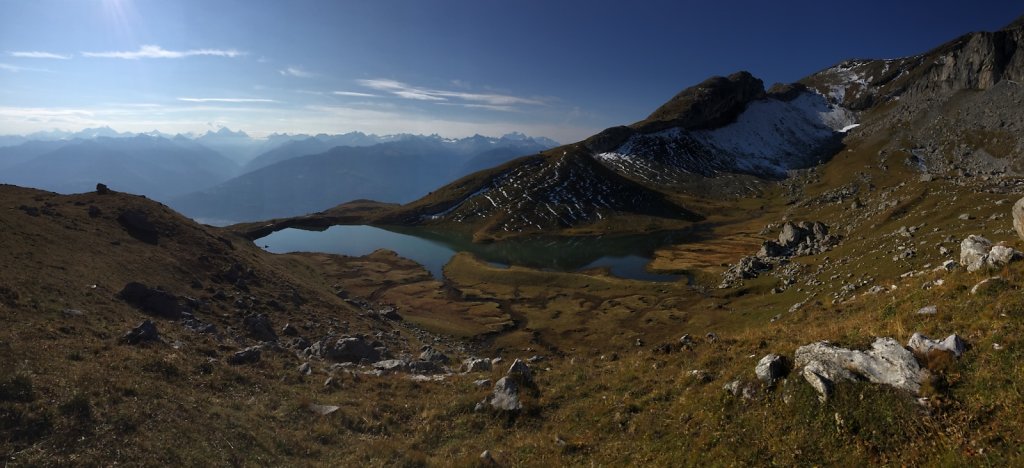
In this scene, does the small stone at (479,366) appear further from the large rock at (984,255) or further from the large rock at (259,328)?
the large rock at (984,255)

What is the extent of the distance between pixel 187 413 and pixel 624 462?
788 inches

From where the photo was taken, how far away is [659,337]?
7156 centimetres

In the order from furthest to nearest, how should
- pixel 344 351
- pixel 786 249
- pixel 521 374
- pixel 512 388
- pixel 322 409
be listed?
pixel 786 249, pixel 344 351, pixel 521 374, pixel 512 388, pixel 322 409

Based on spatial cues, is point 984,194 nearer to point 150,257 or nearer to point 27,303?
point 27,303

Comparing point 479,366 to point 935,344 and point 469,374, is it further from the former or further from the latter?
point 935,344

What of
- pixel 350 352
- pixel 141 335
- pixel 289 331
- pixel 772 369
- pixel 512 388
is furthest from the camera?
pixel 289 331

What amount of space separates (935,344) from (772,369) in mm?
5055

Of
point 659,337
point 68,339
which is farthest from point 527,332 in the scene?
point 68,339

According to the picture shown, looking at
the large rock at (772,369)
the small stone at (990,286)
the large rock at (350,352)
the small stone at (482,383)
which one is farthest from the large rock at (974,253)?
the large rock at (350,352)

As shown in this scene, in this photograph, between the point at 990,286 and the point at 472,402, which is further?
the point at 472,402

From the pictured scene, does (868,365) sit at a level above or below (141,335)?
above

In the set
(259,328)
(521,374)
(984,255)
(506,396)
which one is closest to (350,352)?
(259,328)

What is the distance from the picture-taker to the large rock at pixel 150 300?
4091 centimetres

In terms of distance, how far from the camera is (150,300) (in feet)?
137
